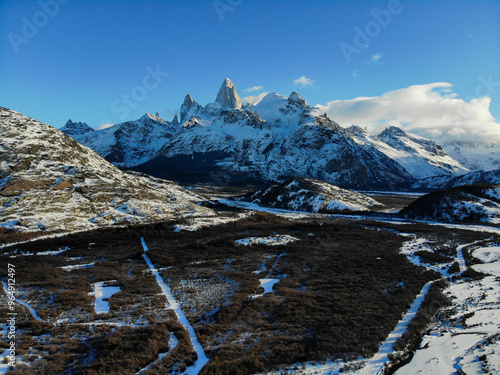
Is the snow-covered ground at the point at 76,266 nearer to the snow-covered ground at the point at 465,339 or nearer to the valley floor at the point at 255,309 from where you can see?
the valley floor at the point at 255,309

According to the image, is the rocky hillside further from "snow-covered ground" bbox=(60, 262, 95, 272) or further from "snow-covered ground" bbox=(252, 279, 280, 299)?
"snow-covered ground" bbox=(60, 262, 95, 272)

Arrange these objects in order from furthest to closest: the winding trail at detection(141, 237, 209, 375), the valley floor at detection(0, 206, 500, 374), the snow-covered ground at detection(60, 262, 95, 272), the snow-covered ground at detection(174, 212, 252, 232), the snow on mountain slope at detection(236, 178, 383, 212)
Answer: the snow on mountain slope at detection(236, 178, 383, 212), the snow-covered ground at detection(174, 212, 252, 232), the snow-covered ground at detection(60, 262, 95, 272), the valley floor at detection(0, 206, 500, 374), the winding trail at detection(141, 237, 209, 375)

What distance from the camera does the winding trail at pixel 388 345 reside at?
1452 cm

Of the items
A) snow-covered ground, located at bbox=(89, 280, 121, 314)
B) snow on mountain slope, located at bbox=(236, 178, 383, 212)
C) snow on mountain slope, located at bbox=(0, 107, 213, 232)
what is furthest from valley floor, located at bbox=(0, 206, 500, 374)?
snow on mountain slope, located at bbox=(236, 178, 383, 212)

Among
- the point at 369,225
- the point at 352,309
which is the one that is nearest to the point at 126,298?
the point at 352,309

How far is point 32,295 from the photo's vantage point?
23.0 meters

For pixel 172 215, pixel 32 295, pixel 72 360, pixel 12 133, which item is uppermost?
pixel 12 133

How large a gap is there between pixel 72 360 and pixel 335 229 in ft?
171

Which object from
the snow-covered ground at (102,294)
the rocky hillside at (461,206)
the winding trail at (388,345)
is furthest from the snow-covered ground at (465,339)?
the rocky hillside at (461,206)

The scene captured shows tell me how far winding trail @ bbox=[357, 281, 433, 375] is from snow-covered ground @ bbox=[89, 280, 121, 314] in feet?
61.6

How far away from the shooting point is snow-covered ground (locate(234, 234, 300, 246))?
150ft

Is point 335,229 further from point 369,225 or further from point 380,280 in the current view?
point 380,280

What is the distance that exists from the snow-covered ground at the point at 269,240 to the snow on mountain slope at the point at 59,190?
88.6 ft

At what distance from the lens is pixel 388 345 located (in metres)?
16.6
